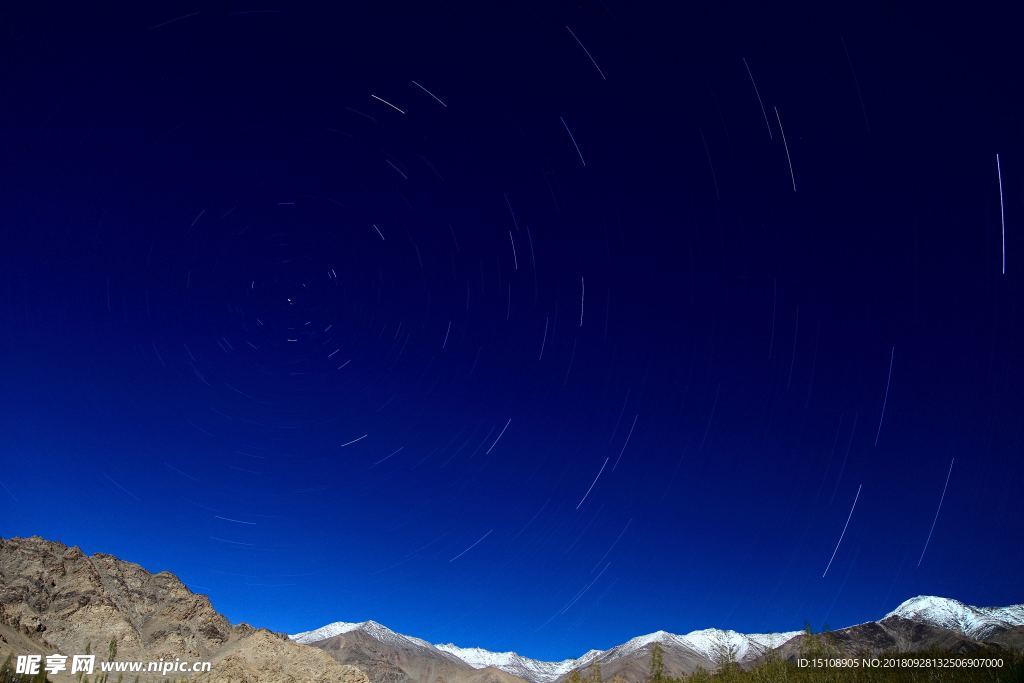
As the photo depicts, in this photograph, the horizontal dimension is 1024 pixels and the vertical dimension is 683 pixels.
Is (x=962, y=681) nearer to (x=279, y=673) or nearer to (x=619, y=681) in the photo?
(x=619, y=681)

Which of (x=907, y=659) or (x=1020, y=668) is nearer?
(x=1020, y=668)

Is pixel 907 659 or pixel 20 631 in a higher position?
pixel 20 631

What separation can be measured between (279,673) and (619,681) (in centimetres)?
8202

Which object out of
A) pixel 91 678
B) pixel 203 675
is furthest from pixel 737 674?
pixel 91 678

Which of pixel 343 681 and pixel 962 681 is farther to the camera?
pixel 343 681

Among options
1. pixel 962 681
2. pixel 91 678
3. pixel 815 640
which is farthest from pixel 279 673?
pixel 962 681

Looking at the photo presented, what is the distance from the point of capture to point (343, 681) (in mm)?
145500

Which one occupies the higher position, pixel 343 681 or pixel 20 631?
pixel 20 631

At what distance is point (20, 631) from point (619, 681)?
167 m

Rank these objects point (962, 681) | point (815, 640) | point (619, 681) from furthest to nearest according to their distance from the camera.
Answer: point (619, 681), point (815, 640), point (962, 681)

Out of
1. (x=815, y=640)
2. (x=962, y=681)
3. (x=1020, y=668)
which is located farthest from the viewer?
(x=815, y=640)

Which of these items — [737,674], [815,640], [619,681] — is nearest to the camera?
[815,640]

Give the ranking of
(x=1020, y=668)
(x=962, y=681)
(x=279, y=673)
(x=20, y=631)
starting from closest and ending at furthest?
(x=1020, y=668)
(x=962, y=681)
(x=279, y=673)
(x=20, y=631)

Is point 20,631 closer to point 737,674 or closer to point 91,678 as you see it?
point 91,678
